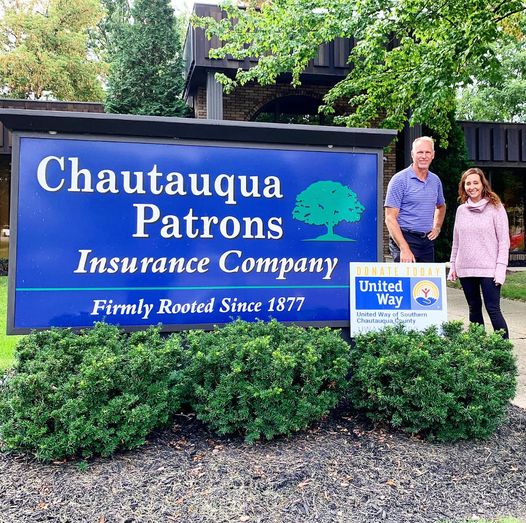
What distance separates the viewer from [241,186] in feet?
11.2

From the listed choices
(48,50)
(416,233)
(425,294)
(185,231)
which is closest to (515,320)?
(416,233)

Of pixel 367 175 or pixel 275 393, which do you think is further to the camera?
pixel 367 175

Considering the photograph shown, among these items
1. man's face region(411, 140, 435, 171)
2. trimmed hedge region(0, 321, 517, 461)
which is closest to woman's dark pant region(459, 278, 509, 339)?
man's face region(411, 140, 435, 171)

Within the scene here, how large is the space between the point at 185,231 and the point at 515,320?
5931mm

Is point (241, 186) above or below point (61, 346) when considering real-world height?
above

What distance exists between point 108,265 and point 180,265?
44cm

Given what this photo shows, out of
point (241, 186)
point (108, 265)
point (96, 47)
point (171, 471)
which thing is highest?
point (96, 47)

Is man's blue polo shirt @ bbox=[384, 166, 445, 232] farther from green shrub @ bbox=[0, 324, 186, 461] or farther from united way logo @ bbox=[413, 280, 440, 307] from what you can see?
green shrub @ bbox=[0, 324, 186, 461]

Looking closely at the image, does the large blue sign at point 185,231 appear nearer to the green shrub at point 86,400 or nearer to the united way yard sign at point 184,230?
the united way yard sign at point 184,230

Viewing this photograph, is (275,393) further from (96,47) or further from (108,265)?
(96,47)

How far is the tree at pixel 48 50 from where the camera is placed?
24047mm

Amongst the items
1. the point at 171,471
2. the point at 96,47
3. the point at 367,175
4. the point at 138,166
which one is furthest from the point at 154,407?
the point at 96,47

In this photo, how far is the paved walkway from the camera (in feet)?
13.8

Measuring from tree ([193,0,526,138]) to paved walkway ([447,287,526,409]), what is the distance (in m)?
3.27
